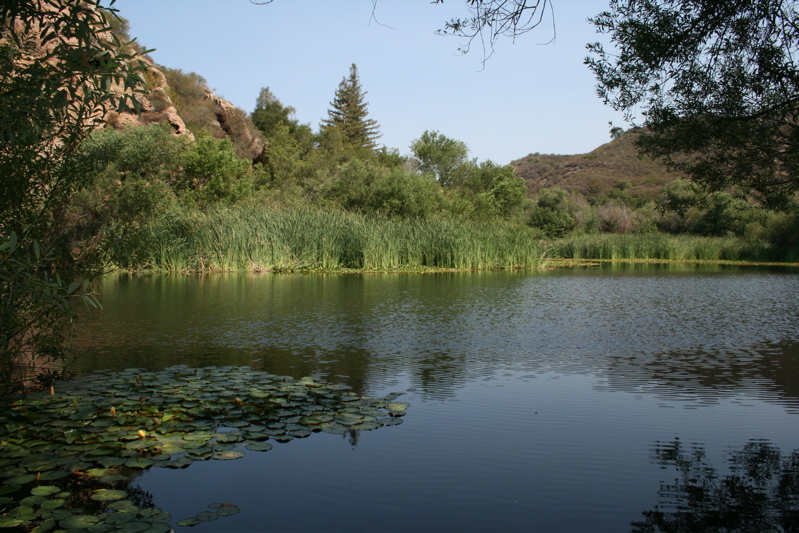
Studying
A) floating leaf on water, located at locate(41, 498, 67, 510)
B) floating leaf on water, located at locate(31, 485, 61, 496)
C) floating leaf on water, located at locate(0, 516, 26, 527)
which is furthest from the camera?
floating leaf on water, located at locate(31, 485, 61, 496)

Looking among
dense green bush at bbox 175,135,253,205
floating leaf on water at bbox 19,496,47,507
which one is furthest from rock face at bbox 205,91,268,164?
floating leaf on water at bbox 19,496,47,507

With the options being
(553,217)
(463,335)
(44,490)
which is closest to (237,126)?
(553,217)

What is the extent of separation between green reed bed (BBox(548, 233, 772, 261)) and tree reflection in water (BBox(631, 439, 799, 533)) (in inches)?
1104

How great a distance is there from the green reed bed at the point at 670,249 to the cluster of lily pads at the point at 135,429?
90.4 feet

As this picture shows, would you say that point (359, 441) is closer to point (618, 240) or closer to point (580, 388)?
point (580, 388)

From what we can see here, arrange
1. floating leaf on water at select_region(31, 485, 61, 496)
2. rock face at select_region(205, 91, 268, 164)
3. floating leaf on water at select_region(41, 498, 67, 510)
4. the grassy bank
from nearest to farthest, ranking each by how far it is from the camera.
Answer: floating leaf on water at select_region(41, 498, 67, 510) < floating leaf on water at select_region(31, 485, 61, 496) < the grassy bank < rock face at select_region(205, 91, 268, 164)

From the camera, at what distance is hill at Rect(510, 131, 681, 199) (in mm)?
63438

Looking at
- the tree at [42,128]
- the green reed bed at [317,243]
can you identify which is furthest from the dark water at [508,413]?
the green reed bed at [317,243]

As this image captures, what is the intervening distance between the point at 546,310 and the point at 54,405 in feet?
25.8

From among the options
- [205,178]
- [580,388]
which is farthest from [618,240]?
[580,388]

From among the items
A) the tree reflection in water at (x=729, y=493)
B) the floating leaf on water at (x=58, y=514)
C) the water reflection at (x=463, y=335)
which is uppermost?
the water reflection at (x=463, y=335)

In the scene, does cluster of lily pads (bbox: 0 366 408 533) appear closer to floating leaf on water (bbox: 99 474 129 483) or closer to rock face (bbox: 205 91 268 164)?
floating leaf on water (bbox: 99 474 129 483)

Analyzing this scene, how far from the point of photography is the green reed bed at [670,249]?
3133cm

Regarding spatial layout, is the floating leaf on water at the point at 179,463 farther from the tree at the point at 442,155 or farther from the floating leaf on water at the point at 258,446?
the tree at the point at 442,155
